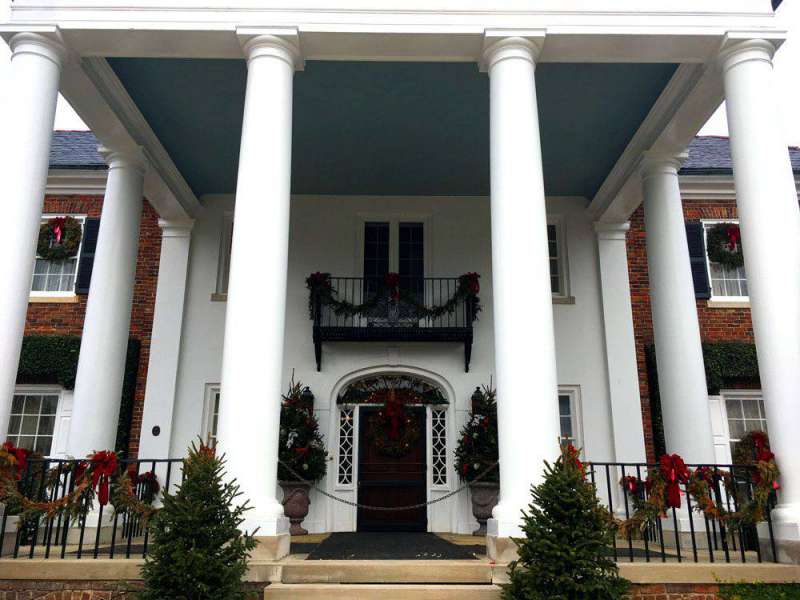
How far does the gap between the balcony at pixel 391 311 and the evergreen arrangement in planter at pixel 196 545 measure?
6749 millimetres

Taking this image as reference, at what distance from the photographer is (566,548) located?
5.36 m

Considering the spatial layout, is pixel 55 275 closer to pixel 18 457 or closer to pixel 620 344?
pixel 18 457

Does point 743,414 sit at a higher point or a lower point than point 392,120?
lower

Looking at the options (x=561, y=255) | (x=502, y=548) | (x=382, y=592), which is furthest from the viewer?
(x=561, y=255)

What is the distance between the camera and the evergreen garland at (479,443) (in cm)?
1155

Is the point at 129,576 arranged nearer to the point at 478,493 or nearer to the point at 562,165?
the point at 478,493

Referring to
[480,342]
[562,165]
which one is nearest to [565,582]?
[480,342]

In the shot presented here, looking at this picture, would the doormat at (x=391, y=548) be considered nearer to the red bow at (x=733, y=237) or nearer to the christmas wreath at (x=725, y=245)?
the christmas wreath at (x=725, y=245)

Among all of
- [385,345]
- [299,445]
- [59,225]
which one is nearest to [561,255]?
[385,345]

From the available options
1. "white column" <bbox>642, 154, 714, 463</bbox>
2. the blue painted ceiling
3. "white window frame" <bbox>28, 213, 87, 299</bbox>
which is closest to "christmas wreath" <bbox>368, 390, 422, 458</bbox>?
the blue painted ceiling

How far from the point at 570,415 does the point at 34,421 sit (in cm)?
1032

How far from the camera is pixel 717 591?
620 centimetres

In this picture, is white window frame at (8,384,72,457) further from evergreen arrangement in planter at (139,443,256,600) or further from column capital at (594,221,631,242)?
column capital at (594,221,631,242)

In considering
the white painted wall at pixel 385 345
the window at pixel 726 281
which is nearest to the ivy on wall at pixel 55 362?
the white painted wall at pixel 385 345
